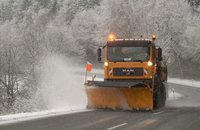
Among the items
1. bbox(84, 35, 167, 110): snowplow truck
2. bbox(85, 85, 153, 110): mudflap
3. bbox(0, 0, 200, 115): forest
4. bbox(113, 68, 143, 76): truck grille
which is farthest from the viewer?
bbox(0, 0, 200, 115): forest

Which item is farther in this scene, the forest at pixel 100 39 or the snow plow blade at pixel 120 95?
the forest at pixel 100 39

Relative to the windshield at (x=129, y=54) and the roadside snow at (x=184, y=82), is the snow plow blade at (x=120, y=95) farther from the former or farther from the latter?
the roadside snow at (x=184, y=82)

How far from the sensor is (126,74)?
1238 cm

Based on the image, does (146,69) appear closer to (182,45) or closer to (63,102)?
(63,102)

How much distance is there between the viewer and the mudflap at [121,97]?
1174 cm

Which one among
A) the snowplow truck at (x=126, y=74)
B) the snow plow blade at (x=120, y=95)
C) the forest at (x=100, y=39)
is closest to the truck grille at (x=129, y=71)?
the snowplow truck at (x=126, y=74)

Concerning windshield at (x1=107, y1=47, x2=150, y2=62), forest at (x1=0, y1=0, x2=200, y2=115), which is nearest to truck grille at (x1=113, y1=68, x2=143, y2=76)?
windshield at (x1=107, y1=47, x2=150, y2=62)

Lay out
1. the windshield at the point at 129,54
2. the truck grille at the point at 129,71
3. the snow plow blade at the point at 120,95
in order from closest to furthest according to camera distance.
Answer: the snow plow blade at the point at 120,95 → the truck grille at the point at 129,71 → the windshield at the point at 129,54

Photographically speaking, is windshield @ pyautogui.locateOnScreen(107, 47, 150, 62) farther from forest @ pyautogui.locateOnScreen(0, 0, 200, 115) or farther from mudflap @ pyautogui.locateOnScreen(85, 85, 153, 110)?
forest @ pyautogui.locateOnScreen(0, 0, 200, 115)

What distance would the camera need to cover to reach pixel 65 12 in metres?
73.2

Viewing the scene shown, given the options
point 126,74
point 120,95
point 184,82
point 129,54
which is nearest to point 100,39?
point 184,82

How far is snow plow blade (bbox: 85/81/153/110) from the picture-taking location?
38.1 feet

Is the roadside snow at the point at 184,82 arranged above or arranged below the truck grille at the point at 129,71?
below

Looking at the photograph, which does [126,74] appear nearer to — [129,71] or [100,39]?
[129,71]
